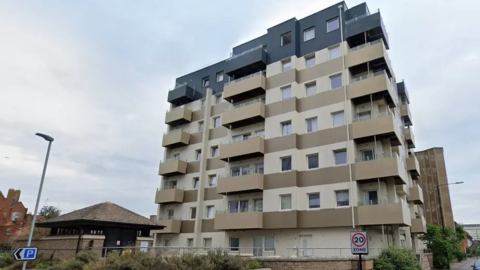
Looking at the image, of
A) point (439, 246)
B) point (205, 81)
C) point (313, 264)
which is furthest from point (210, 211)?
point (439, 246)

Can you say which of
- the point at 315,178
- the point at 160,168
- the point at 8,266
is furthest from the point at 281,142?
the point at 8,266

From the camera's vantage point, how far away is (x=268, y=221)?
25859mm

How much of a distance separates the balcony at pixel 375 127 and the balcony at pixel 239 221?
964cm

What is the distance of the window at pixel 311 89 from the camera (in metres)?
27.9

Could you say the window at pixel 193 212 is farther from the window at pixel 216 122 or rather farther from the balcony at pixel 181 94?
the balcony at pixel 181 94

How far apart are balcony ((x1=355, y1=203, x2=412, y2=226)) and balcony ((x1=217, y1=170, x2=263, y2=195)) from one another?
8153 millimetres

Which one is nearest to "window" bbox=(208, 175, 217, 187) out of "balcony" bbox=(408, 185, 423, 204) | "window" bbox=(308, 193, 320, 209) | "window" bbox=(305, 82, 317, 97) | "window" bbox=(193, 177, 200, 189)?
"window" bbox=(193, 177, 200, 189)

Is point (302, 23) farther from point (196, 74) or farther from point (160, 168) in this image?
point (160, 168)

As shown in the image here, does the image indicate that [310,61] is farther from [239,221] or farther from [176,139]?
[176,139]

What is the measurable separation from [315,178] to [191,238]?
13955mm

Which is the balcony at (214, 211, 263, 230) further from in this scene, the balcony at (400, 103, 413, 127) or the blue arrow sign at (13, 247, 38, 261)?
the balcony at (400, 103, 413, 127)

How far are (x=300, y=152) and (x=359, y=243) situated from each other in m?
15.5

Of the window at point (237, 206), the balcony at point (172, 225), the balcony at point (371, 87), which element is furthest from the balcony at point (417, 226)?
the balcony at point (172, 225)

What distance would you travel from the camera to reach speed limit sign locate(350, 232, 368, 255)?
11.0 meters
